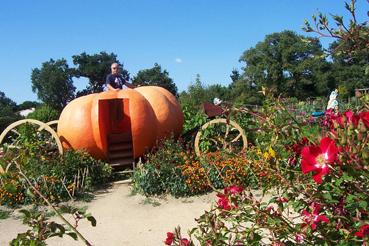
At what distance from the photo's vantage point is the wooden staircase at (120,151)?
7926 mm

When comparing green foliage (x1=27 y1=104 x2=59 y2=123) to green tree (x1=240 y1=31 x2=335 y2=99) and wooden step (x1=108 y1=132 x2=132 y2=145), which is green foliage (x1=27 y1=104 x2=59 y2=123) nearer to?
wooden step (x1=108 y1=132 x2=132 y2=145)

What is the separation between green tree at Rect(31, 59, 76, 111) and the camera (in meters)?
51.7

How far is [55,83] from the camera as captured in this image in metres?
51.4

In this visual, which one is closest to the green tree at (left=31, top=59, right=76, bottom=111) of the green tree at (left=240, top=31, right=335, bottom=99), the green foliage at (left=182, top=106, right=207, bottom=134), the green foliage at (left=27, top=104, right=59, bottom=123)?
the green tree at (left=240, top=31, right=335, bottom=99)

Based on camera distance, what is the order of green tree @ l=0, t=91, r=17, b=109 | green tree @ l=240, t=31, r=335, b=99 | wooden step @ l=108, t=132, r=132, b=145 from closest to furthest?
wooden step @ l=108, t=132, r=132, b=145 < green tree @ l=0, t=91, r=17, b=109 < green tree @ l=240, t=31, r=335, b=99

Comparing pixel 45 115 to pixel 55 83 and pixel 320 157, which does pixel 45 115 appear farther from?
pixel 55 83

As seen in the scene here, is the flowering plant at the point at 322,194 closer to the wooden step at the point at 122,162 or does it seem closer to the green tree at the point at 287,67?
the wooden step at the point at 122,162

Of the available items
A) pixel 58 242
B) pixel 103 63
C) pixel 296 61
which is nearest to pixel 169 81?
pixel 103 63

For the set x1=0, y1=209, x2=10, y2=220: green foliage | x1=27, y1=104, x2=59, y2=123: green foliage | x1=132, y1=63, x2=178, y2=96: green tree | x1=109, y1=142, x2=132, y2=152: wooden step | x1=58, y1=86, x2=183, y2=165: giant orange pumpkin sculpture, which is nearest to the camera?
x1=0, y1=209, x2=10, y2=220: green foliage

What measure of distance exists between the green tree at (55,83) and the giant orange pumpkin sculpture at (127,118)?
148 feet

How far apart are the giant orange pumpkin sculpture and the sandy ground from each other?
1083 mm

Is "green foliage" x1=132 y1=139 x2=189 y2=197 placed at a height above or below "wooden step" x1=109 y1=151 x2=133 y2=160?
below

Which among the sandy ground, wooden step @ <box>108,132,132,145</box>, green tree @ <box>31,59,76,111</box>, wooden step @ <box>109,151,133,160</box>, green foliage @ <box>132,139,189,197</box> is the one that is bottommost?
the sandy ground

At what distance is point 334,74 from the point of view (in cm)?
5200
